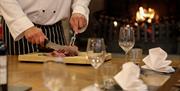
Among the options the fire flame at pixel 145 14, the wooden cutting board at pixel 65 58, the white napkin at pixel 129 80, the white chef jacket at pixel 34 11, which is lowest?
the white napkin at pixel 129 80

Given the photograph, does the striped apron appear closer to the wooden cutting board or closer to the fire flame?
the wooden cutting board

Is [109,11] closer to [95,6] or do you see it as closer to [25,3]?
[95,6]

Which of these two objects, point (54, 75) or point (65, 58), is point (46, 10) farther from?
point (54, 75)

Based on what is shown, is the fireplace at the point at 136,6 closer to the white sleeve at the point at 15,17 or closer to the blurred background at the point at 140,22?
the blurred background at the point at 140,22

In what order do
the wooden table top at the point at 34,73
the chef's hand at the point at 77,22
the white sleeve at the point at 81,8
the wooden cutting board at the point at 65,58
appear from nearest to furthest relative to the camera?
the wooden table top at the point at 34,73 → the wooden cutting board at the point at 65,58 → the chef's hand at the point at 77,22 → the white sleeve at the point at 81,8

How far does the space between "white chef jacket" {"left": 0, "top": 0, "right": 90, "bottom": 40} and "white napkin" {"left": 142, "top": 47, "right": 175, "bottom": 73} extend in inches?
22.3

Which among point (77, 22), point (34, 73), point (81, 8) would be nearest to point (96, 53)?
point (34, 73)

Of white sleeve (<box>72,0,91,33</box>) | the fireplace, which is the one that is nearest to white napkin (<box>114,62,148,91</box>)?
white sleeve (<box>72,0,91,33</box>)

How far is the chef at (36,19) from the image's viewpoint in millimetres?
1807

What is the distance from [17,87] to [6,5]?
0.81 metres

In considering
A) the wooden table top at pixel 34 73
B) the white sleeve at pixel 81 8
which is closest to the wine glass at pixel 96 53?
the wooden table top at pixel 34 73

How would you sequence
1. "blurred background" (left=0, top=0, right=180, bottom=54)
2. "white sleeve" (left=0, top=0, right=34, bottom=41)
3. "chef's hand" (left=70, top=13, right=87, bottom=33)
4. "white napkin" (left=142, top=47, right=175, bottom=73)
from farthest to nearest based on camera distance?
"blurred background" (left=0, top=0, right=180, bottom=54), "chef's hand" (left=70, top=13, right=87, bottom=33), "white sleeve" (left=0, top=0, right=34, bottom=41), "white napkin" (left=142, top=47, right=175, bottom=73)

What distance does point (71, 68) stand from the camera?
60.1 inches

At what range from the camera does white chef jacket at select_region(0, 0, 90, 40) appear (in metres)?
1.80
